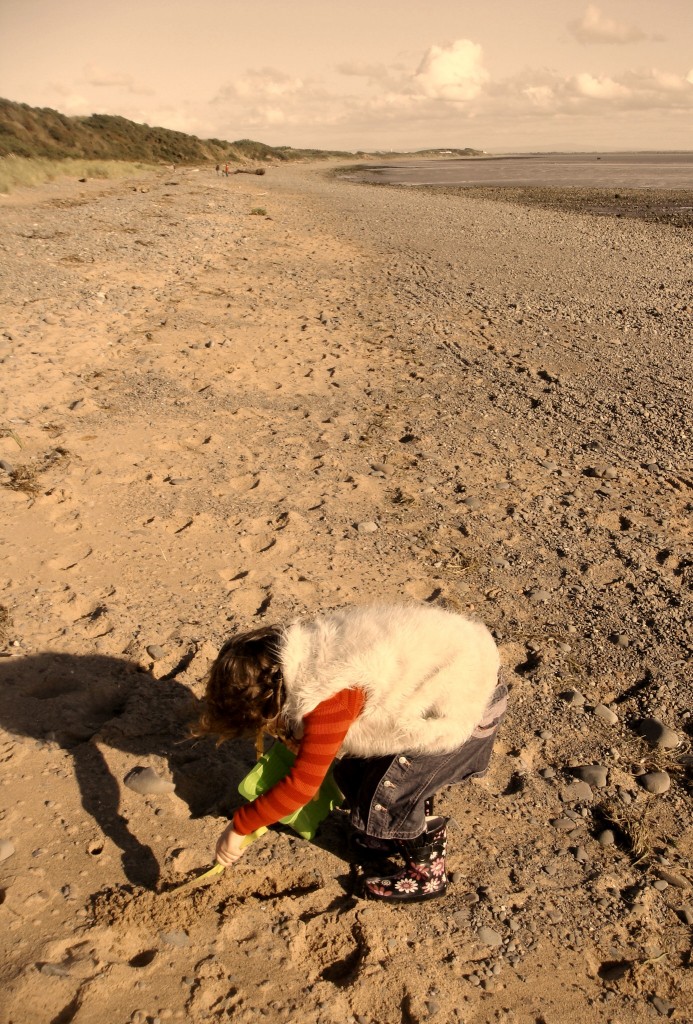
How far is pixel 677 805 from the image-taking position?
2627 mm

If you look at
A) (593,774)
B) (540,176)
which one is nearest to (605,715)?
(593,774)

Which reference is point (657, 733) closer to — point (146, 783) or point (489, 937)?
point (489, 937)

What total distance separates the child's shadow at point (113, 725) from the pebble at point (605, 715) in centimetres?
132

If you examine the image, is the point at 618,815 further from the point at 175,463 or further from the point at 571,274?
the point at 571,274

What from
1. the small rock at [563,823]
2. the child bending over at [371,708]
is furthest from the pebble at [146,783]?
the small rock at [563,823]

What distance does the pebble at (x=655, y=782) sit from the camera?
106 inches

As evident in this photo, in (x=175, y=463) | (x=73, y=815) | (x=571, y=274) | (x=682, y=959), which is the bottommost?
(x=682, y=959)

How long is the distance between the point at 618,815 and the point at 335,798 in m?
0.94

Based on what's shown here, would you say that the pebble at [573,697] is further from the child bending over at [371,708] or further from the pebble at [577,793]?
the child bending over at [371,708]

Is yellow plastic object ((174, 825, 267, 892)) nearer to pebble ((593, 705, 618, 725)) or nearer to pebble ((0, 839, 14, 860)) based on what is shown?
pebble ((0, 839, 14, 860))

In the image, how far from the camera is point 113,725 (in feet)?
9.25

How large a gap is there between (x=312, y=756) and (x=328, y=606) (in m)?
1.41

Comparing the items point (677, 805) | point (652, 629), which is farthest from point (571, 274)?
point (677, 805)

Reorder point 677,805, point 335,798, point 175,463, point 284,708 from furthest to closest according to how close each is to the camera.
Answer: point 175,463
point 677,805
point 335,798
point 284,708
